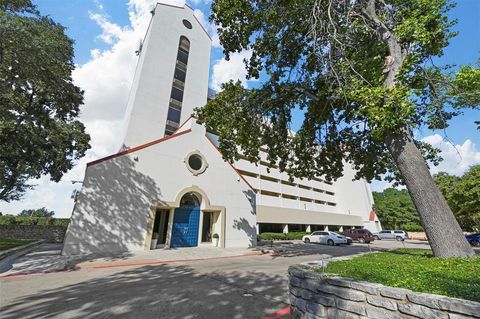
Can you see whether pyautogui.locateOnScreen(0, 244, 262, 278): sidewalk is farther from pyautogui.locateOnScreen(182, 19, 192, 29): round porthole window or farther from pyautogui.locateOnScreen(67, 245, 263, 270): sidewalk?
pyautogui.locateOnScreen(182, 19, 192, 29): round porthole window

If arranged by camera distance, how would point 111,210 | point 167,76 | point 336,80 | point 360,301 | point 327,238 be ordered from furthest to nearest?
1. point 167,76
2. point 327,238
3. point 111,210
4. point 336,80
5. point 360,301

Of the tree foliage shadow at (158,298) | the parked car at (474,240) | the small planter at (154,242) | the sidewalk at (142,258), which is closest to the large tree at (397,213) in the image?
the parked car at (474,240)

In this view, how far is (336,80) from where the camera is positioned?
888 cm

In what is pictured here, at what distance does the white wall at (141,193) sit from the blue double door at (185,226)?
1.55 meters

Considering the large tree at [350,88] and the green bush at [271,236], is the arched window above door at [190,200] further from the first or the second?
the green bush at [271,236]

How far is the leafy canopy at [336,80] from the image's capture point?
710 centimetres

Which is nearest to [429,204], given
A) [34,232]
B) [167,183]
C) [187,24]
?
[167,183]

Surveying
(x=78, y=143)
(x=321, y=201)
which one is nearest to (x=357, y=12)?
(x=78, y=143)

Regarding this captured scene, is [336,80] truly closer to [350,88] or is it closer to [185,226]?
[350,88]

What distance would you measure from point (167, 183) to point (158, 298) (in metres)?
11.4

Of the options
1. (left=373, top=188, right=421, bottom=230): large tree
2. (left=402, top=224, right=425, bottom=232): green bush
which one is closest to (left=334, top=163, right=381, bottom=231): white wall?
(left=373, top=188, right=421, bottom=230): large tree

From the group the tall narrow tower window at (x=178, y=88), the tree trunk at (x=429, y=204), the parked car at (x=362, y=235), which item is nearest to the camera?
the tree trunk at (x=429, y=204)

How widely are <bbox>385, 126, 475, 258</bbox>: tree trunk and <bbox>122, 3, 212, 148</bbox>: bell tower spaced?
28.4m

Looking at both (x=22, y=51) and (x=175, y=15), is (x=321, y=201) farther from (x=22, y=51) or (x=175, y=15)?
(x=22, y=51)
